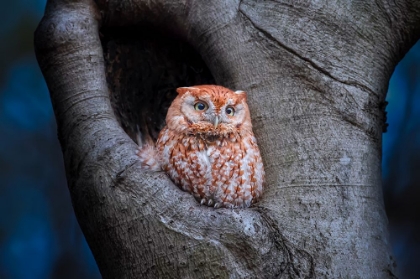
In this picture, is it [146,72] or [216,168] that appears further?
[146,72]

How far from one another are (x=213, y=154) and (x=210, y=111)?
0.14 m

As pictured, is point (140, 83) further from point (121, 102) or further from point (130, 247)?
point (130, 247)

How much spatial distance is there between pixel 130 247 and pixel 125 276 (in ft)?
0.30

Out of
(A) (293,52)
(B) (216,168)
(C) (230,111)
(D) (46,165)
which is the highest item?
(A) (293,52)

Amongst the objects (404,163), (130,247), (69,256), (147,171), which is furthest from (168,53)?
(404,163)

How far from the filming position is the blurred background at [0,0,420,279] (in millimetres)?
2566

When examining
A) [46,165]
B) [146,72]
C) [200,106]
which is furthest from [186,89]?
[46,165]

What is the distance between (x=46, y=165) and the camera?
8.82ft

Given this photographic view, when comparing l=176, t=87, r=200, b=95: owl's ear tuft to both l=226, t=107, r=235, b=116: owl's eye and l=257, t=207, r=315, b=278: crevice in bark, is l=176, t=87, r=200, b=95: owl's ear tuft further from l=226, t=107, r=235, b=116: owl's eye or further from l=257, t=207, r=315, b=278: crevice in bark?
l=257, t=207, r=315, b=278: crevice in bark

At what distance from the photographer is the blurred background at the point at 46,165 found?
2.57m

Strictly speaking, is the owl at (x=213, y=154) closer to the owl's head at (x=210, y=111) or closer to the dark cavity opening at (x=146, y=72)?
the owl's head at (x=210, y=111)

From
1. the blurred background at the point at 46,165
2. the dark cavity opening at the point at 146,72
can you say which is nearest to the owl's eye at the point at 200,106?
the dark cavity opening at the point at 146,72

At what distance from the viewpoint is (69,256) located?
2.61 m

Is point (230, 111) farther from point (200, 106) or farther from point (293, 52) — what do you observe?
point (293, 52)
